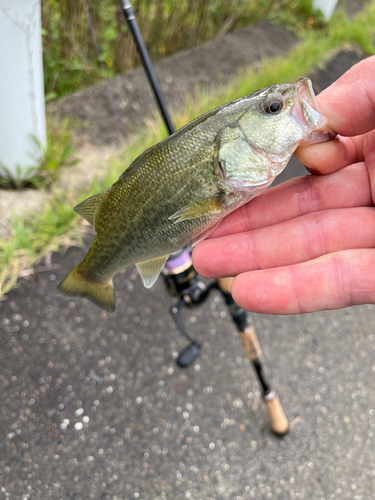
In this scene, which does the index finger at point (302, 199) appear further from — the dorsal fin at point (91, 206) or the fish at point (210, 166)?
the dorsal fin at point (91, 206)

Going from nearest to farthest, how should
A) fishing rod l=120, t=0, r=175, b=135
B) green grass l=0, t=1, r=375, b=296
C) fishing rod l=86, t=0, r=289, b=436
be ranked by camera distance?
fishing rod l=120, t=0, r=175, b=135 < fishing rod l=86, t=0, r=289, b=436 < green grass l=0, t=1, r=375, b=296

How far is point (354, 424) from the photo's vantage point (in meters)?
2.69

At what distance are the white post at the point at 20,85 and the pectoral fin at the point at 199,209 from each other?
6.72ft

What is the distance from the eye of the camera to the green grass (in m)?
2.90

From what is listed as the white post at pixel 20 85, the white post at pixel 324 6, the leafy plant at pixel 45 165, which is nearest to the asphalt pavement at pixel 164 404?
the leafy plant at pixel 45 165

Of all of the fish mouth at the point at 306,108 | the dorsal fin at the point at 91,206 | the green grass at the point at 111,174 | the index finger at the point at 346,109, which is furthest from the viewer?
the green grass at the point at 111,174

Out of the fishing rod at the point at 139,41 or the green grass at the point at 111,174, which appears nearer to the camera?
the fishing rod at the point at 139,41

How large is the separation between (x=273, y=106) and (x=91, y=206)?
845 mm

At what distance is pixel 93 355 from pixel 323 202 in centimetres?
199

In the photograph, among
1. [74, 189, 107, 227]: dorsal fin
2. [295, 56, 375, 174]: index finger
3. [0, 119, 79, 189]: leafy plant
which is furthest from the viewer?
[0, 119, 79, 189]: leafy plant

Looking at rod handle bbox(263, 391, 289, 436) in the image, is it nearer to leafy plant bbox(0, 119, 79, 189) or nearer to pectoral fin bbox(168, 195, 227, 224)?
pectoral fin bbox(168, 195, 227, 224)

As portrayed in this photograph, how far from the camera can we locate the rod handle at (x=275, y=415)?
2439mm


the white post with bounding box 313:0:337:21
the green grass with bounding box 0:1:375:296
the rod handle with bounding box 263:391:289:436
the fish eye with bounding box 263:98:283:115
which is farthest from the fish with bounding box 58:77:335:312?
the white post with bounding box 313:0:337:21

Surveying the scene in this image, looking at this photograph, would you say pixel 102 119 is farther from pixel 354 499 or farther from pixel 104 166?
pixel 354 499
